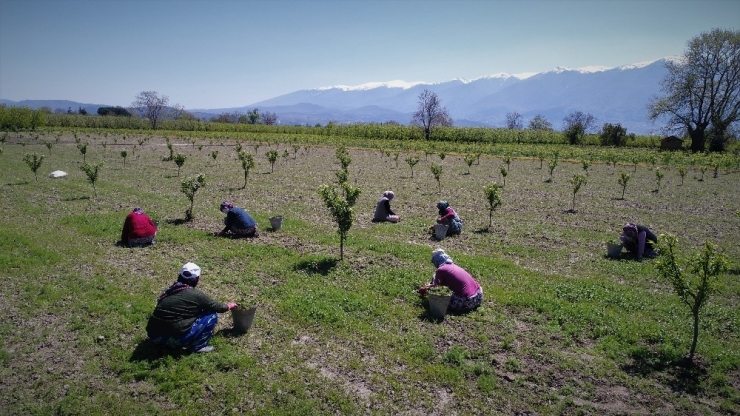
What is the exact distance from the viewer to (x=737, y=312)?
970 cm

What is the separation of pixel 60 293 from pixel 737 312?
15806 millimetres

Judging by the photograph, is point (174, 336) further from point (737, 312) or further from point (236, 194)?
point (236, 194)

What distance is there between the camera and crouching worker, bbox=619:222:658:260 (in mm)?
13375

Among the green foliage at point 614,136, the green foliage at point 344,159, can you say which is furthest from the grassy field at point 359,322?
the green foliage at point 614,136

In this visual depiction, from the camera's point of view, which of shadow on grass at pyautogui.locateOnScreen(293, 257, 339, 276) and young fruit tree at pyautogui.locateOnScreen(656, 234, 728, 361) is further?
shadow on grass at pyautogui.locateOnScreen(293, 257, 339, 276)

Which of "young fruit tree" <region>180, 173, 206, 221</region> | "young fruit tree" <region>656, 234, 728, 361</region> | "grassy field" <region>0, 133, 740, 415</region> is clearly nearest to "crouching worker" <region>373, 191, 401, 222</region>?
"grassy field" <region>0, 133, 740, 415</region>

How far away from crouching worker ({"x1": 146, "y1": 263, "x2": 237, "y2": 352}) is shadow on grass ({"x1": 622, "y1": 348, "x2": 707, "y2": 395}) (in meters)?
7.75

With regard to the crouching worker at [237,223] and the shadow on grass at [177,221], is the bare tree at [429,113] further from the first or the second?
the crouching worker at [237,223]

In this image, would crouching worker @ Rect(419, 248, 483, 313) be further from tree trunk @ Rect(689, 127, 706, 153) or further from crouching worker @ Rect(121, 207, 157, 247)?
tree trunk @ Rect(689, 127, 706, 153)

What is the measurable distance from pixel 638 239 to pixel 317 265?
10.1m

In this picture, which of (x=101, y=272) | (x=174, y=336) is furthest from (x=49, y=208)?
(x=174, y=336)

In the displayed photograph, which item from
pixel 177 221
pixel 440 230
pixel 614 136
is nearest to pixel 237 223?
pixel 177 221

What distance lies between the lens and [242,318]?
27.8 feet

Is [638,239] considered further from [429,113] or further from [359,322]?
[429,113]
